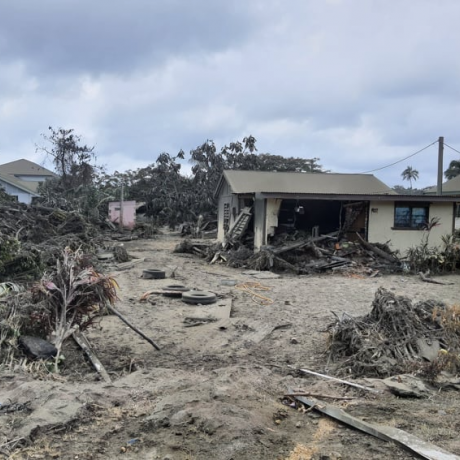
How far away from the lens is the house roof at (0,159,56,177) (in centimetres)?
5284

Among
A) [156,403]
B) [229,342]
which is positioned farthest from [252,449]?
[229,342]

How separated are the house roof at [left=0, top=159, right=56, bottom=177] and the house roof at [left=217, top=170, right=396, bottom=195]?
39.5 metres

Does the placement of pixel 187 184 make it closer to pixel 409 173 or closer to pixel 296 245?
pixel 296 245

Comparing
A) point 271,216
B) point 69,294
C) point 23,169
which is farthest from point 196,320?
point 23,169

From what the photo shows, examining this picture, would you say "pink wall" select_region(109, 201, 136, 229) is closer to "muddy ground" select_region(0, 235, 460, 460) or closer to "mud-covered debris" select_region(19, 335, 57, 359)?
"muddy ground" select_region(0, 235, 460, 460)

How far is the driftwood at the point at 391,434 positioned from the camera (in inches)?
120

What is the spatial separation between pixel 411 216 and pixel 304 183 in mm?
5954

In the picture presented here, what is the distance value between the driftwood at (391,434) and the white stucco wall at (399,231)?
44.8ft

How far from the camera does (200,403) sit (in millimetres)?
3836

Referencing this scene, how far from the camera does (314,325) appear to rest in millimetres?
7605

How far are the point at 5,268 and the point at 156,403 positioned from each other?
7.31 m

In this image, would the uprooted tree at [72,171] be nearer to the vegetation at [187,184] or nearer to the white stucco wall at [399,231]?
the vegetation at [187,184]

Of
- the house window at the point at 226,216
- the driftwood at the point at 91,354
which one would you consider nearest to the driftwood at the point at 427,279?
the house window at the point at 226,216

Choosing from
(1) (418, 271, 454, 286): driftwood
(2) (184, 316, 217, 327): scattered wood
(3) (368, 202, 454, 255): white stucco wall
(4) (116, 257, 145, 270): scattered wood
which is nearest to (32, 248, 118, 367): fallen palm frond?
(2) (184, 316, 217, 327): scattered wood
